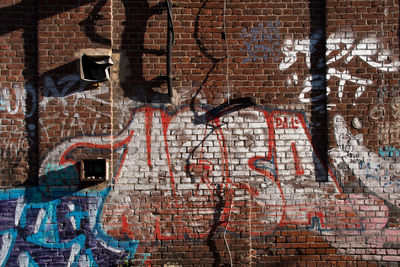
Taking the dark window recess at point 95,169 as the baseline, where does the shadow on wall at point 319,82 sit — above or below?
above

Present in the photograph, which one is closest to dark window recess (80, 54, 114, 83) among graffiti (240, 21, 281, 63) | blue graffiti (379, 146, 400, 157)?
graffiti (240, 21, 281, 63)

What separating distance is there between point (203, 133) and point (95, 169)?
59.8 inches

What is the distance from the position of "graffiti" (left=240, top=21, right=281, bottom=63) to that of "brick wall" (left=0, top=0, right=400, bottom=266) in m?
0.02

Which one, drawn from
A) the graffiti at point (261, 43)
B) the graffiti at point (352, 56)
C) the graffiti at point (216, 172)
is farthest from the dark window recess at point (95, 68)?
the graffiti at point (352, 56)

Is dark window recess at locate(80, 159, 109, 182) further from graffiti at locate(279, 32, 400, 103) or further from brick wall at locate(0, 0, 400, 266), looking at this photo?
graffiti at locate(279, 32, 400, 103)

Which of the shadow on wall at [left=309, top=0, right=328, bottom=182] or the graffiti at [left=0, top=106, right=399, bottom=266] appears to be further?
the shadow on wall at [left=309, top=0, right=328, bottom=182]

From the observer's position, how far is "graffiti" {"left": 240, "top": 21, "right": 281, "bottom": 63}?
4137 millimetres

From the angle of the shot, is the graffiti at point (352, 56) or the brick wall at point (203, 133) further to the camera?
the graffiti at point (352, 56)

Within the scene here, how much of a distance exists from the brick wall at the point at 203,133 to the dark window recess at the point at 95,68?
0.34 ft

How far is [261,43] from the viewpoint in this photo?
13.6ft

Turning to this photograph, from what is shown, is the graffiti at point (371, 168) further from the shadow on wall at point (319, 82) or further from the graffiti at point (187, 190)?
the shadow on wall at point (319, 82)

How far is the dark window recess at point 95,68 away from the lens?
3.87 metres

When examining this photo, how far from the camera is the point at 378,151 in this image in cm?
408

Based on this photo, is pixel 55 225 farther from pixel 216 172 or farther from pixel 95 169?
pixel 216 172
